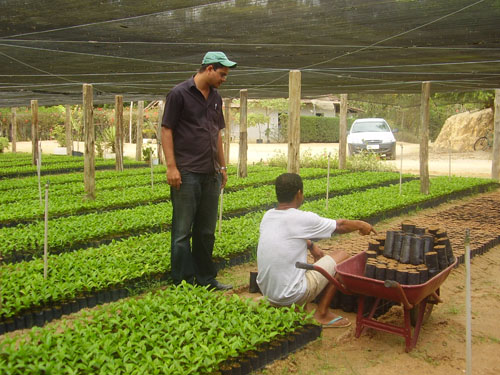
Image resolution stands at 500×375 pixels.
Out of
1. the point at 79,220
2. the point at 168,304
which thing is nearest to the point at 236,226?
the point at 79,220

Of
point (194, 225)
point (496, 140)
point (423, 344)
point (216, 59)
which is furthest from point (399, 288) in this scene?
point (496, 140)

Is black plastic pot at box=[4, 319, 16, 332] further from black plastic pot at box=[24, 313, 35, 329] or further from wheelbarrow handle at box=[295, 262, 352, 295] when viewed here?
wheelbarrow handle at box=[295, 262, 352, 295]

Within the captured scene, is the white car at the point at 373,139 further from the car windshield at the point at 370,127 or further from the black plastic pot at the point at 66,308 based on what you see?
the black plastic pot at the point at 66,308

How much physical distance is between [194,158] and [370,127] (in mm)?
18626

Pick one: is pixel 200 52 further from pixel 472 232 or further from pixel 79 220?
pixel 472 232

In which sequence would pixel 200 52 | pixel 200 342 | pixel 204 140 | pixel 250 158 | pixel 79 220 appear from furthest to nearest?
1. pixel 250 158
2. pixel 79 220
3. pixel 200 52
4. pixel 204 140
5. pixel 200 342

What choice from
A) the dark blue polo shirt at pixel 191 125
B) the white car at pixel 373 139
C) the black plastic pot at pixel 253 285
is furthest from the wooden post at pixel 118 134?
the black plastic pot at pixel 253 285

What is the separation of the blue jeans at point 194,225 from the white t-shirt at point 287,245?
2.98ft

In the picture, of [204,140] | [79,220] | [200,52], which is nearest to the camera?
[204,140]

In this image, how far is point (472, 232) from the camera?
787 centimetres

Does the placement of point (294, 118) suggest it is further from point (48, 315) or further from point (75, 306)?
point (48, 315)

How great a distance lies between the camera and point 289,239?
403 centimetres

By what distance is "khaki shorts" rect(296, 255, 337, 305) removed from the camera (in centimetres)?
418

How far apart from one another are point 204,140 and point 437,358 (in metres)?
2.70
